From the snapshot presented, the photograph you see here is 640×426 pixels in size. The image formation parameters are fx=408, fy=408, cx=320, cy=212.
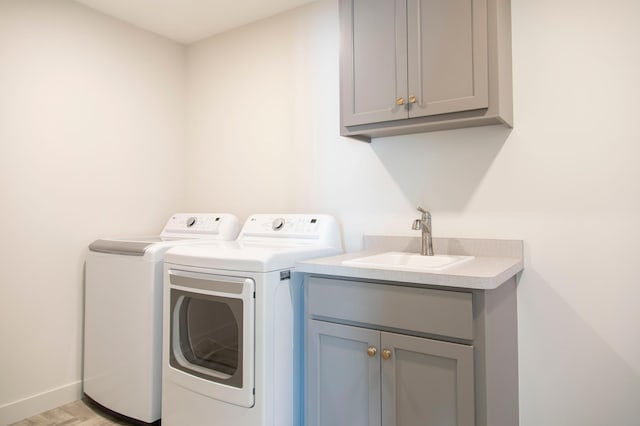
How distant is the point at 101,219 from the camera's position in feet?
8.36

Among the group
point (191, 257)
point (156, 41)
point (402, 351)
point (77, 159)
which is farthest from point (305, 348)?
point (156, 41)

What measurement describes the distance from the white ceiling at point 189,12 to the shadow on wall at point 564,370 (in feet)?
6.88

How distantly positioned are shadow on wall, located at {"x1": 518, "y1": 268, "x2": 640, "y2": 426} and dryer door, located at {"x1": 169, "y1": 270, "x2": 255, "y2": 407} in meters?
1.19

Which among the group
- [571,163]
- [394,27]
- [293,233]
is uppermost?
[394,27]

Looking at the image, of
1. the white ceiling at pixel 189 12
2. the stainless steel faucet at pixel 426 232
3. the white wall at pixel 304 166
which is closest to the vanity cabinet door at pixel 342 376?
the stainless steel faucet at pixel 426 232

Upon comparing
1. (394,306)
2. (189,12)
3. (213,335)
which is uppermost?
(189,12)

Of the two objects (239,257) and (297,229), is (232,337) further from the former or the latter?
(297,229)

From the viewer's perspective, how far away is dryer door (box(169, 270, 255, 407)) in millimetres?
1653

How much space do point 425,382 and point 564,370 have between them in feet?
2.44

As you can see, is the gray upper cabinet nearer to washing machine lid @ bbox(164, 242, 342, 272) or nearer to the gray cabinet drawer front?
washing machine lid @ bbox(164, 242, 342, 272)

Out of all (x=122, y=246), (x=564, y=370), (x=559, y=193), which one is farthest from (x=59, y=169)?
(x=564, y=370)

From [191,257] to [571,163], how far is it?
1690mm

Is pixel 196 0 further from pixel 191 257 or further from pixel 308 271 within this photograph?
pixel 308 271

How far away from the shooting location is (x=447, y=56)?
165 centimetres
